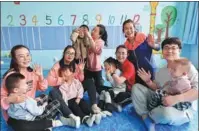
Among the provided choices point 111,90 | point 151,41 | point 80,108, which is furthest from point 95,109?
point 151,41

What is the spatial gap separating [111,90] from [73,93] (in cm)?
25

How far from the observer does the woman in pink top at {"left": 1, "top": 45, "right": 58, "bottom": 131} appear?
3.41 feet

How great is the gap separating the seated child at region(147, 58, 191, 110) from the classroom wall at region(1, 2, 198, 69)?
234 millimetres

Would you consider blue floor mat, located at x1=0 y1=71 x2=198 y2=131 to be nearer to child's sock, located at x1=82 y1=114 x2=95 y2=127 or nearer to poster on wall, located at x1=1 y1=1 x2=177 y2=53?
child's sock, located at x1=82 y1=114 x2=95 y2=127

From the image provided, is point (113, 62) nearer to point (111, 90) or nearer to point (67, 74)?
point (111, 90)

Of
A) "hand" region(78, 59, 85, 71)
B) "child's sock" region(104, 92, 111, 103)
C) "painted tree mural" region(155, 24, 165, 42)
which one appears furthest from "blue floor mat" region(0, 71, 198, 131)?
"painted tree mural" region(155, 24, 165, 42)

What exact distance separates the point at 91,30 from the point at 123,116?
21.6 inches

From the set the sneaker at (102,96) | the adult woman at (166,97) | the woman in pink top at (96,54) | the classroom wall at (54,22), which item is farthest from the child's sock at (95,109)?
the classroom wall at (54,22)

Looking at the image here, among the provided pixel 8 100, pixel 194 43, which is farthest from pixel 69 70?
pixel 194 43

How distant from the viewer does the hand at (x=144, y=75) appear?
1.22 m

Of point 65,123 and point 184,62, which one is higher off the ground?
point 184,62

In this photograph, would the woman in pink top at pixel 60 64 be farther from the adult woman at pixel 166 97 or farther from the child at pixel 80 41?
the adult woman at pixel 166 97

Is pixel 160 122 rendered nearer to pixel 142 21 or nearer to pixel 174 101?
pixel 174 101

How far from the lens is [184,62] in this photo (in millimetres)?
1053
